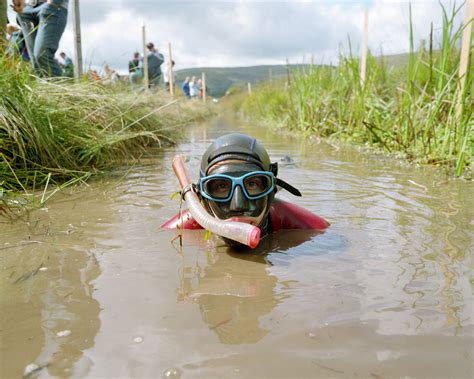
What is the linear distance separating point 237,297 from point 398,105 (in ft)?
14.5

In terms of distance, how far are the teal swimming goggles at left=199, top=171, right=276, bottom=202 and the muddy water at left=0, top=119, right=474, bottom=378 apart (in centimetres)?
31

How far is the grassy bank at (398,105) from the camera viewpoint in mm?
4746

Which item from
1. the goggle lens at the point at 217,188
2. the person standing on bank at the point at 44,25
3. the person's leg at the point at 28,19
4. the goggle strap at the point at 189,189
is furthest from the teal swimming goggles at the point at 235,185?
the person's leg at the point at 28,19

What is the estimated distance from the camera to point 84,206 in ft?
11.6

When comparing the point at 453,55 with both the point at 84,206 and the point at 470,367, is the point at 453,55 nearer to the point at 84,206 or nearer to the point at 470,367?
the point at 84,206

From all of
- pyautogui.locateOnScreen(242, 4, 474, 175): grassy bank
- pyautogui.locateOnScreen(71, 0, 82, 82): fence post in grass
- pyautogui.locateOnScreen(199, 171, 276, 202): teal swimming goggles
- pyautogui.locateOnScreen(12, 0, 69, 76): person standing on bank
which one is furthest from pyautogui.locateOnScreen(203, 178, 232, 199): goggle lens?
pyautogui.locateOnScreen(71, 0, 82, 82): fence post in grass

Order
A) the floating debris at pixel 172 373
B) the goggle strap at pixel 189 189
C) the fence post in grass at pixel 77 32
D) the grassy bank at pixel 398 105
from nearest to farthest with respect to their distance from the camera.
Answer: the floating debris at pixel 172 373
the goggle strap at pixel 189 189
the grassy bank at pixel 398 105
the fence post in grass at pixel 77 32

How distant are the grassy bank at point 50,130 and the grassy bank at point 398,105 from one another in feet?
10.5

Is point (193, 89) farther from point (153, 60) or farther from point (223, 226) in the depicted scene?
point (223, 226)

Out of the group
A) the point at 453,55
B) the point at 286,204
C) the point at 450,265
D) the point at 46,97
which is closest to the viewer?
the point at 450,265

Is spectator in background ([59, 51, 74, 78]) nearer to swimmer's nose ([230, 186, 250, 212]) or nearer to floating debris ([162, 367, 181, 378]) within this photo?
swimmer's nose ([230, 186, 250, 212])

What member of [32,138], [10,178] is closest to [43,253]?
[10,178]

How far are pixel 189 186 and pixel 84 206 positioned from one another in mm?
1199

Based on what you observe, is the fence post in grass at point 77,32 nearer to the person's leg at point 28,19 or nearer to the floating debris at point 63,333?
the person's leg at point 28,19
